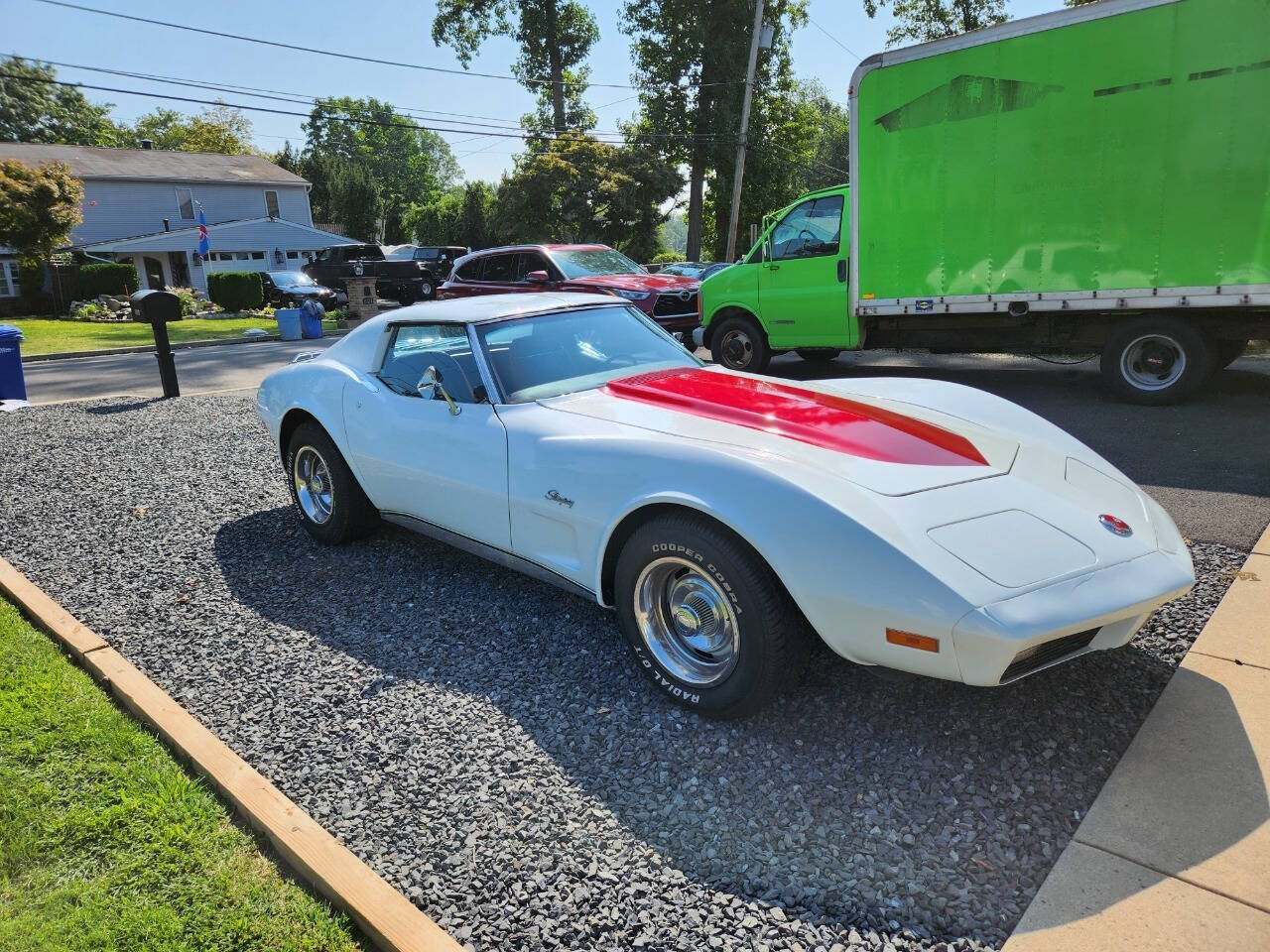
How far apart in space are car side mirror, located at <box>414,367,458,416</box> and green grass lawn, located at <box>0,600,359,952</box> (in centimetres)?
177

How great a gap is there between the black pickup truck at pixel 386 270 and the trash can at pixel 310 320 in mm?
6685

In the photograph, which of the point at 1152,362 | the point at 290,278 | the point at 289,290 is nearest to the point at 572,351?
the point at 1152,362

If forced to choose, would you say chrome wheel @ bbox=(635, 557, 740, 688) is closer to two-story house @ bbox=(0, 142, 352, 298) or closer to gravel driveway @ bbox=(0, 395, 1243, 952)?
gravel driveway @ bbox=(0, 395, 1243, 952)

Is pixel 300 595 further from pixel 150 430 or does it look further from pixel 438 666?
pixel 150 430

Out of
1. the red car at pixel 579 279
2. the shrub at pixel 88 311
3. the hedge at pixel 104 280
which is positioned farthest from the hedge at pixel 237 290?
the red car at pixel 579 279

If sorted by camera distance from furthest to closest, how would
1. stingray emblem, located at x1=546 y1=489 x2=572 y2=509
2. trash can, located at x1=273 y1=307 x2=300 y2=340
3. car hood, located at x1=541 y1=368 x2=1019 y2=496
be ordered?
trash can, located at x1=273 y1=307 x2=300 y2=340, stingray emblem, located at x1=546 y1=489 x2=572 y2=509, car hood, located at x1=541 y1=368 x2=1019 y2=496

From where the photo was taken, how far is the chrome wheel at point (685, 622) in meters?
2.91

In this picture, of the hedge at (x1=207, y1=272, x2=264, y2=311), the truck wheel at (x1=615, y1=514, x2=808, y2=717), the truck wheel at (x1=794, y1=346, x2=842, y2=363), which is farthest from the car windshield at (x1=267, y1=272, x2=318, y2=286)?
the truck wheel at (x1=615, y1=514, x2=808, y2=717)

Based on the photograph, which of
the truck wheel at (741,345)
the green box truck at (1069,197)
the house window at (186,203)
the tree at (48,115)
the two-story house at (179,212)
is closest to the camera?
the green box truck at (1069,197)

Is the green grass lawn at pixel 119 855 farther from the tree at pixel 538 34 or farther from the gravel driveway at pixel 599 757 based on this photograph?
the tree at pixel 538 34

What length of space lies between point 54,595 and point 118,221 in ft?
132

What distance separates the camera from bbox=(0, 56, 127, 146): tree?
199ft

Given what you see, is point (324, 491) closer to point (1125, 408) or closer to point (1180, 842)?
point (1180, 842)

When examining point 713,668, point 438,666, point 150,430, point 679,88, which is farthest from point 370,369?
point 679,88
